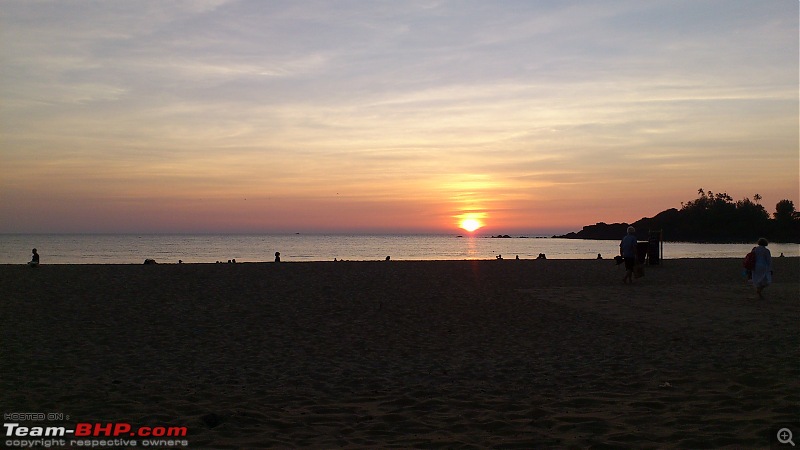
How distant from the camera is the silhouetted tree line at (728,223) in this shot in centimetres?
12144

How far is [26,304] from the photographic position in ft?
48.3

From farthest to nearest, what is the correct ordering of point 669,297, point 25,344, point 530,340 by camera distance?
1. point 669,297
2. point 530,340
3. point 25,344

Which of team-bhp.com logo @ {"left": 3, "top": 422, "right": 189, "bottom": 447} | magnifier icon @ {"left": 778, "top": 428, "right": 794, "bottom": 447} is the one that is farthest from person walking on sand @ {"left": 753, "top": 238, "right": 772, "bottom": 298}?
team-bhp.com logo @ {"left": 3, "top": 422, "right": 189, "bottom": 447}

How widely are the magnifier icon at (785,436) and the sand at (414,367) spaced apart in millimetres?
121

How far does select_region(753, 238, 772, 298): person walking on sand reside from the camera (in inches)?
600

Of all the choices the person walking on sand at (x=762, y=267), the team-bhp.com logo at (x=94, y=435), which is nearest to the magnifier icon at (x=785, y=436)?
the team-bhp.com logo at (x=94, y=435)

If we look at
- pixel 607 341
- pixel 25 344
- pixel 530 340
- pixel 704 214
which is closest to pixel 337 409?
Result: pixel 530 340

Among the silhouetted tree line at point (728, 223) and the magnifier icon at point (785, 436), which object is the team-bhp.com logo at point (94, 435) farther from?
the silhouetted tree line at point (728, 223)

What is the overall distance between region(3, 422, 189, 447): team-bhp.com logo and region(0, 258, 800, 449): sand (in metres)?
0.20

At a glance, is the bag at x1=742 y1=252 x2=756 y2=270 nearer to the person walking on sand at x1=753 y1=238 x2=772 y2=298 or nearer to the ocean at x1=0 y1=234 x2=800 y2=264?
the person walking on sand at x1=753 y1=238 x2=772 y2=298

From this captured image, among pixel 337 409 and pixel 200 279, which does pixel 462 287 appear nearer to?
pixel 200 279

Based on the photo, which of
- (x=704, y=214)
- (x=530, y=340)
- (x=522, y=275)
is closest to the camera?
(x=530, y=340)

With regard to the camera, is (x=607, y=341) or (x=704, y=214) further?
(x=704, y=214)

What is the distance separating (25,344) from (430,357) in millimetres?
6833
